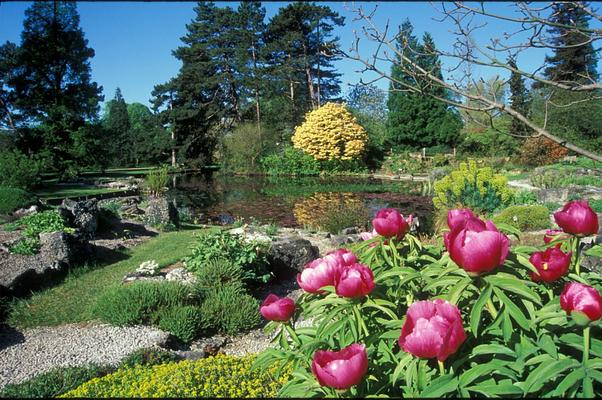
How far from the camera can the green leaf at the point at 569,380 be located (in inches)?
48.9

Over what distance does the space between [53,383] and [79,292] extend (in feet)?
9.85

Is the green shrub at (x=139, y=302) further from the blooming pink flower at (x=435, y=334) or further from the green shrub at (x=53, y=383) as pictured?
the blooming pink flower at (x=435, y=334)

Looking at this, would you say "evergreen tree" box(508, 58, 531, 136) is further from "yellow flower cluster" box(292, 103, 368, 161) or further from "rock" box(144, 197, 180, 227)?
"yellow flower cluster" box(292, 103, 368, 161)

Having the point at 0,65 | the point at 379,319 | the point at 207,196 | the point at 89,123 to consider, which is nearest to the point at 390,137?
the point at 207,196

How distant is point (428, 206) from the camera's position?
Answer: 14.2 meters

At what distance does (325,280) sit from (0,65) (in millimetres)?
23737

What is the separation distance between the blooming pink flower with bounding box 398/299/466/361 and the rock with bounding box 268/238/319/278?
5394 mm

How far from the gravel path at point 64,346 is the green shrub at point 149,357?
0.16 metres

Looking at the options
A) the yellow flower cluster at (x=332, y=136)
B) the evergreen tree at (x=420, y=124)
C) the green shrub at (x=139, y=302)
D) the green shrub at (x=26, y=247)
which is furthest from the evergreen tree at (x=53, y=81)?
the evergreen tree at (x=420, y=124)

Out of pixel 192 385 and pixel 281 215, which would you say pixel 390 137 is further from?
pixel 192 385

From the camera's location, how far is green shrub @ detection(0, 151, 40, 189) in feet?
48.2

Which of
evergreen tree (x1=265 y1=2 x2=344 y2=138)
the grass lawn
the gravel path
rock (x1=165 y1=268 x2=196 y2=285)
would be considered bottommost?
the gravel path

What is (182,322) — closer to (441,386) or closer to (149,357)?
(149,357)

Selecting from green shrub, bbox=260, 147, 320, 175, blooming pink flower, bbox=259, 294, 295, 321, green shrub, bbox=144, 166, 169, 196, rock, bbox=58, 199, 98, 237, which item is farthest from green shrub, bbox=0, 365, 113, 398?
green shrub, bbox=260, 147, 320, 175
